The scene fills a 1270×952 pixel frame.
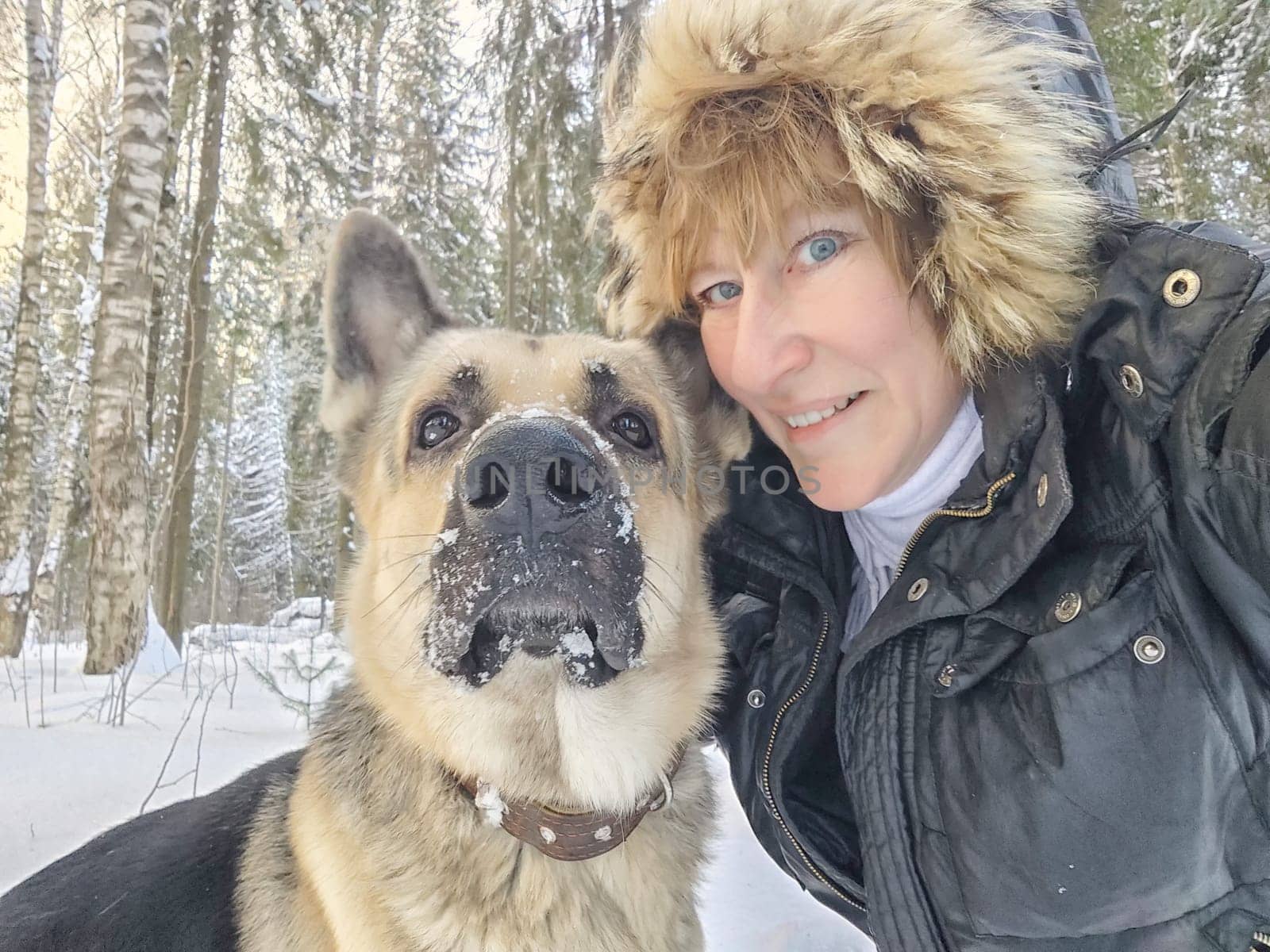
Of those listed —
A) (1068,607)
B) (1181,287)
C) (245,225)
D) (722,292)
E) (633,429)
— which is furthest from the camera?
(245,225)

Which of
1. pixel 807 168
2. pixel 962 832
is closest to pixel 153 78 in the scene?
pixel 807 168

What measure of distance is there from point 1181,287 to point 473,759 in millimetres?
1926

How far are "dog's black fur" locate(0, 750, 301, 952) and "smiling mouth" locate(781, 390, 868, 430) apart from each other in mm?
1925

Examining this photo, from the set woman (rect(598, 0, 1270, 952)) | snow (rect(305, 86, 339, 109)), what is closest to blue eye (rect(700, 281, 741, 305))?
woman (rect(598, 0, 1270, 952))

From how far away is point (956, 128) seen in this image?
72.4 inches

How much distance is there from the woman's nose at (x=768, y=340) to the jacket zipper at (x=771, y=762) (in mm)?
760

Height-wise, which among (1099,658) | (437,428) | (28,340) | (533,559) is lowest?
(1099,658)

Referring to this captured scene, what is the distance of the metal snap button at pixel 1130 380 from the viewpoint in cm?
160

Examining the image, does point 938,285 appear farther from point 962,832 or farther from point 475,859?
point 475,859

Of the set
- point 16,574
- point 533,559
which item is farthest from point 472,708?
point 16,574

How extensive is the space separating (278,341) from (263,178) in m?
2.39

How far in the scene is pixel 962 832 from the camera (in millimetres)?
1801

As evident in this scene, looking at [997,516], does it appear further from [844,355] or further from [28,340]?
[28,340]

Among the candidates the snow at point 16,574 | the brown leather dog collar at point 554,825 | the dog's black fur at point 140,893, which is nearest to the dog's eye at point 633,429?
the brown leather dog collar at point 554,825
